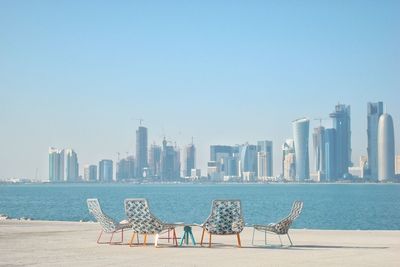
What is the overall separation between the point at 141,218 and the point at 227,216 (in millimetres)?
1548

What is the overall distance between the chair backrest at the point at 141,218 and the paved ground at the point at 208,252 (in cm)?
35

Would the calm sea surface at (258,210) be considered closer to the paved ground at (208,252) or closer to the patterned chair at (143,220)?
the paved ground at (208,252)

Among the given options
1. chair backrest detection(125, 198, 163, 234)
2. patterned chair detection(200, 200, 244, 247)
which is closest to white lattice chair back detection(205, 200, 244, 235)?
patterned chair detection(200, 200, 244, 247)

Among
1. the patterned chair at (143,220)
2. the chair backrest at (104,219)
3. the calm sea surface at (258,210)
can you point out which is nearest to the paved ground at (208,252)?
the patterned chair at (143,220)

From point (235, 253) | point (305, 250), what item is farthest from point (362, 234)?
point (235, 253)

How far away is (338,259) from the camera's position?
37.0ft

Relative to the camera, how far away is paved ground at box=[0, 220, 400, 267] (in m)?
10.8

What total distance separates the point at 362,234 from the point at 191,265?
8001mm

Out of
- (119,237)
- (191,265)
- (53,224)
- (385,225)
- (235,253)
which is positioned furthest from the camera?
(385,225)

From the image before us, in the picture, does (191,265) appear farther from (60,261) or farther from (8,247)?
(8,247)

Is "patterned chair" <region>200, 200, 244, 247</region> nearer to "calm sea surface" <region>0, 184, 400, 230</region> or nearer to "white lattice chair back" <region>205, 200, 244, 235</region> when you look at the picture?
"white lattice chair back" <region>205, 200, 244, 235</region>

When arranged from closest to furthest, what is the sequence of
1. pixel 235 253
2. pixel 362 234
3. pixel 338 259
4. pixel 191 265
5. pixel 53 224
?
pixel 191 265 → pixel 338 259 → pixel 235 253 → pixel 362 234 → pixel 53 224

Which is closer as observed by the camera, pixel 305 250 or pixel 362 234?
pixel 305 250

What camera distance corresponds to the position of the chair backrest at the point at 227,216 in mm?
13273
